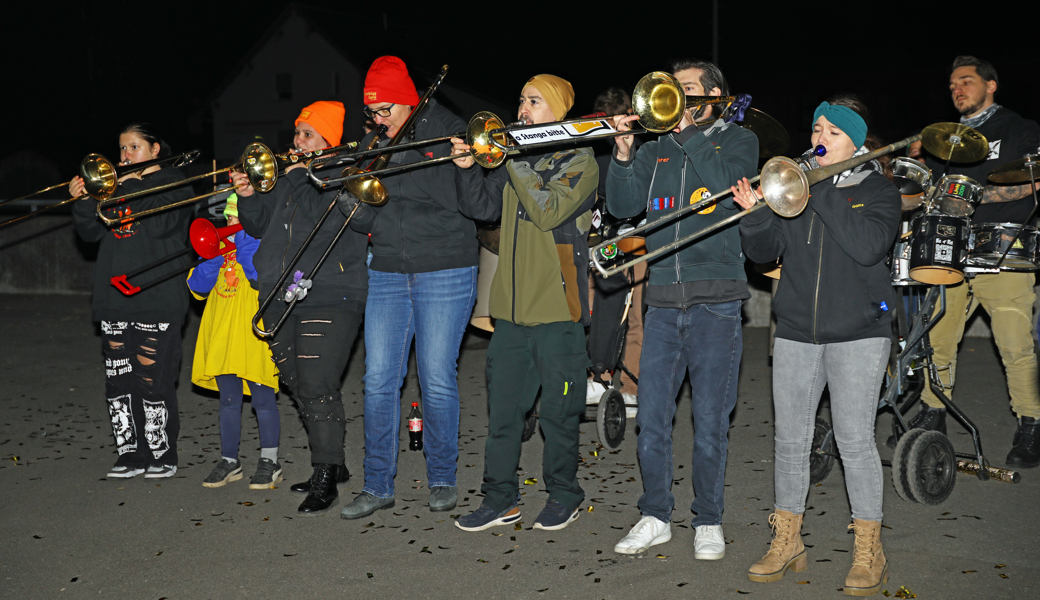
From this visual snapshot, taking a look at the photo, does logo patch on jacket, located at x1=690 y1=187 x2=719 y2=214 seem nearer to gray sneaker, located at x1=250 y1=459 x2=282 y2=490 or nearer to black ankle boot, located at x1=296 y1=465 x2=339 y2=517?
black ankle boot, located at x1=296 y1=465 x2=339 y2=517

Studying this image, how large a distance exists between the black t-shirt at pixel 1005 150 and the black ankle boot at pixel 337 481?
14.0 ft

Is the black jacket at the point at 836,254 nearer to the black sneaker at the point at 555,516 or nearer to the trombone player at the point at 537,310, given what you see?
the trombone player at the point at 537,310

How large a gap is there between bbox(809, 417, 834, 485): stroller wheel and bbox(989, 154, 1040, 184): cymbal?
188 centimetres

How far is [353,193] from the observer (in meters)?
4.99

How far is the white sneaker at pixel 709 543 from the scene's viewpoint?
4332 mm

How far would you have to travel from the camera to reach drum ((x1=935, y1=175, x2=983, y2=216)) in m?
4.95

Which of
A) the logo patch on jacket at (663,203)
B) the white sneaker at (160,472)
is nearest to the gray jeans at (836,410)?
the logo patch on jacket at (663,203)

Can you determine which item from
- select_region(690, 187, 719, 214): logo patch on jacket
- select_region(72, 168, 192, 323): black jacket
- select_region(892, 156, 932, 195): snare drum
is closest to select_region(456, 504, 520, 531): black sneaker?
select_region(690, 187, 719, 214): logo patch on jacket

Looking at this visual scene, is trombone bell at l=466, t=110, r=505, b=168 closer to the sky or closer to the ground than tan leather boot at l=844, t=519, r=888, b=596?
closer to the sky

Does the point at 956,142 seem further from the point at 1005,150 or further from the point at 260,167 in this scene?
the point at 260,167

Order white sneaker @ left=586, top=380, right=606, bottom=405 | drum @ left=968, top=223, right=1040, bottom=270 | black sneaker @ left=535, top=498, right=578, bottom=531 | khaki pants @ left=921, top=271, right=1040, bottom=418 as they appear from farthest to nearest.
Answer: white sneaker @ left=586, top=380, right=606, bottom=405 → khaki pants @ left=921, top=271, right=1040, bottom=418 → drum @ left=968, top=223, right=1040, bottom=270 → black sneaker @ left=535, top=498, right=578, bottom=531

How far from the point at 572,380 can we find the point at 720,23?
1274 inches

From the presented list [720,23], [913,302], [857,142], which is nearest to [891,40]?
[720,23]

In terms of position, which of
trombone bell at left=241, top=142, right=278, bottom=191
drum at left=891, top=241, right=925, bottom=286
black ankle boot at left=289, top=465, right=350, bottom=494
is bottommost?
black ankle boot at left=289, top=465, right=350, bottom=494
